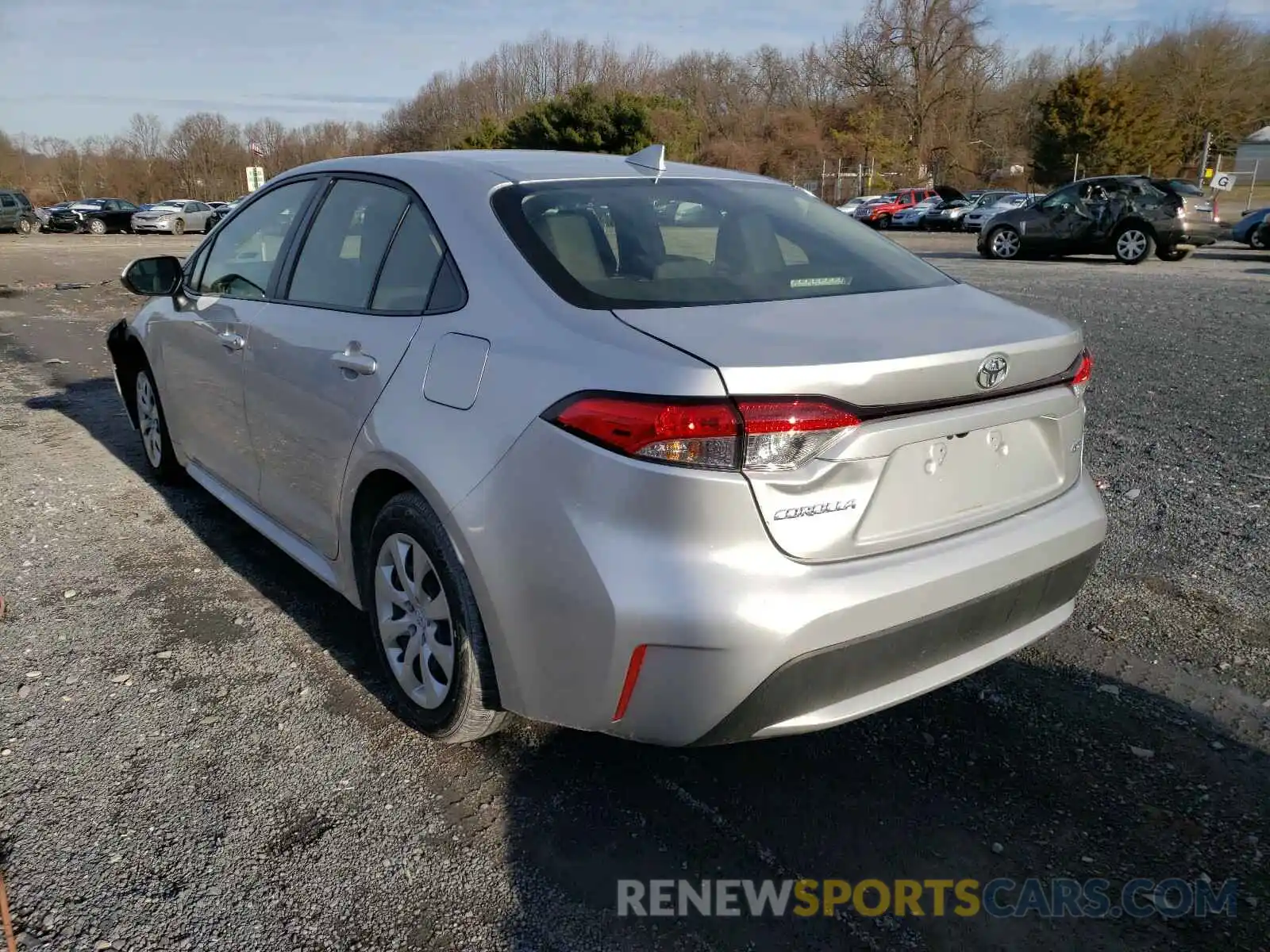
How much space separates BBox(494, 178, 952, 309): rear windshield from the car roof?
8 cm

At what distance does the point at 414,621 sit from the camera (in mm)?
2855

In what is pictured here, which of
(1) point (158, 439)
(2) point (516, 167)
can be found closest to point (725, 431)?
(2) point (516, 167)

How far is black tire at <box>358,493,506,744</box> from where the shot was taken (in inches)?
100

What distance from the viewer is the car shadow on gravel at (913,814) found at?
2.19 metres

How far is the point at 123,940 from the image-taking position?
85.0 inches

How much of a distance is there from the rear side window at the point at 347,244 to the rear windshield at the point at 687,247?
0.49 meters

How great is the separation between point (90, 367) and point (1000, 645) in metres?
9.13

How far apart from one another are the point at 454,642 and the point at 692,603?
0.85 m

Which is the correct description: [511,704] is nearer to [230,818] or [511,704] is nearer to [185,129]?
[230,818]

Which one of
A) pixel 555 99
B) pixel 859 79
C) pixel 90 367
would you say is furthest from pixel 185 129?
pixel 90 367

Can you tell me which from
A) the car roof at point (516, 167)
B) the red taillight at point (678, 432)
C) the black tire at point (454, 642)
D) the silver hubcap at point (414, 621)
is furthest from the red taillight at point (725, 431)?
the car roof at point (516, 167)

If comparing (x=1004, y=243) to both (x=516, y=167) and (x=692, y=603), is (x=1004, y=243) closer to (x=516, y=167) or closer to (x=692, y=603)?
(x=516, y=167)

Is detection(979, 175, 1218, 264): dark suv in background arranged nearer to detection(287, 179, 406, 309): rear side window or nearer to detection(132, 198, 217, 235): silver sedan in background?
detection(287, 179, 406, 309): rear side window

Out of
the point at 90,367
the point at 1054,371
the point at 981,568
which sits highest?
the point at 1054,371
